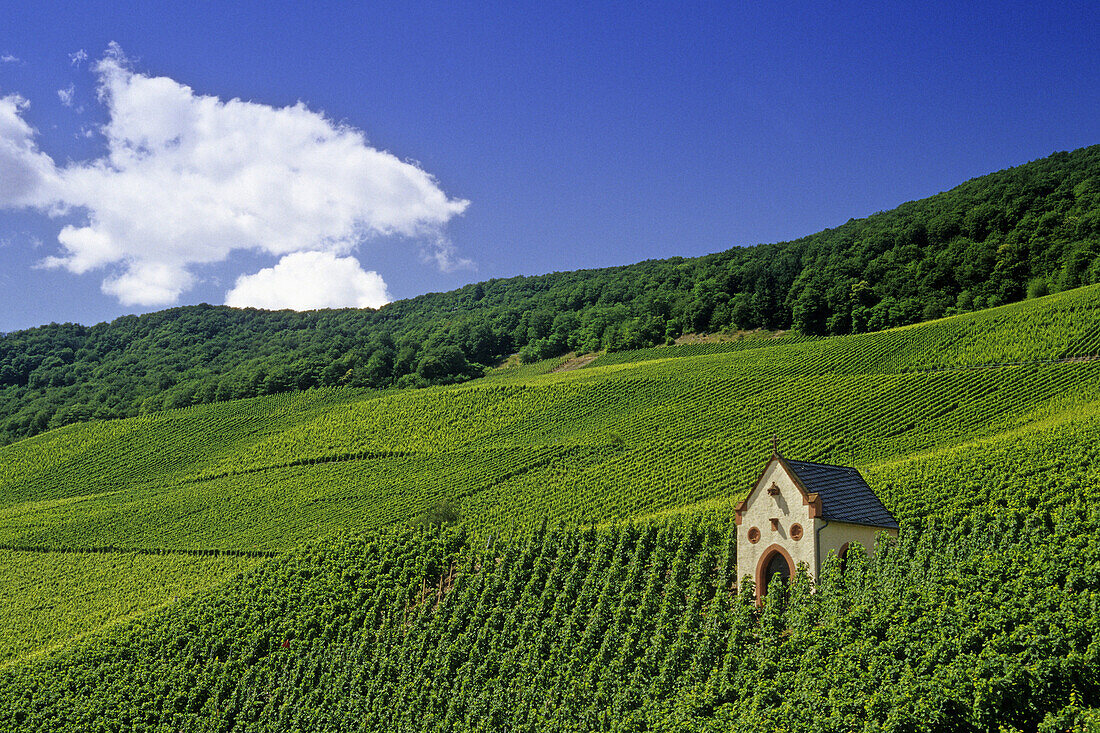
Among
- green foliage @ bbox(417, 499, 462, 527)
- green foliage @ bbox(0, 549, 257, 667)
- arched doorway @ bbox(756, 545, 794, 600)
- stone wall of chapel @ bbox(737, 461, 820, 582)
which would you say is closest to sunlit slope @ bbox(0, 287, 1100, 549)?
green foliage @ bbox(417, 499, 462, 527)

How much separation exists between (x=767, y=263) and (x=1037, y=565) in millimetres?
74482

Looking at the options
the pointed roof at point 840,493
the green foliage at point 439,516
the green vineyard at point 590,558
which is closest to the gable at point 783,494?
the pointed roof at point 840,493

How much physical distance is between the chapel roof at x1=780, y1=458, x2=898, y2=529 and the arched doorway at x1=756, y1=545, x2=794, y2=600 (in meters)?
1.80

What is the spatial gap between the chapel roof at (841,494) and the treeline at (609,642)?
3.04ft

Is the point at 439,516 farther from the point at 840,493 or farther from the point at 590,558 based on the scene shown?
the point at 840,493

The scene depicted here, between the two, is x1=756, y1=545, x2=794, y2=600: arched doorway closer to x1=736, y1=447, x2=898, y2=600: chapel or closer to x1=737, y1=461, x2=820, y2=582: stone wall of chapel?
x1=736, y1=447, x2=898, y2=600: chapel

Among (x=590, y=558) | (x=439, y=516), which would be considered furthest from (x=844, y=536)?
(x=439, y=516)

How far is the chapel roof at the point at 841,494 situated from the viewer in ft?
76.9

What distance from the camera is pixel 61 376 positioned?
111688mm

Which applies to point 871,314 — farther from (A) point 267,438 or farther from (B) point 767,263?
(A) point 267,438

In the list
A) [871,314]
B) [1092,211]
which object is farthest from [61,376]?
[1092,211]

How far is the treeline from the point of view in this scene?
17266 millimetres

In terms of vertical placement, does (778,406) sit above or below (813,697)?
above

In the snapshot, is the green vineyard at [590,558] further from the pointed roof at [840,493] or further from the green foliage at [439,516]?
the pointed roof at [840,493]
